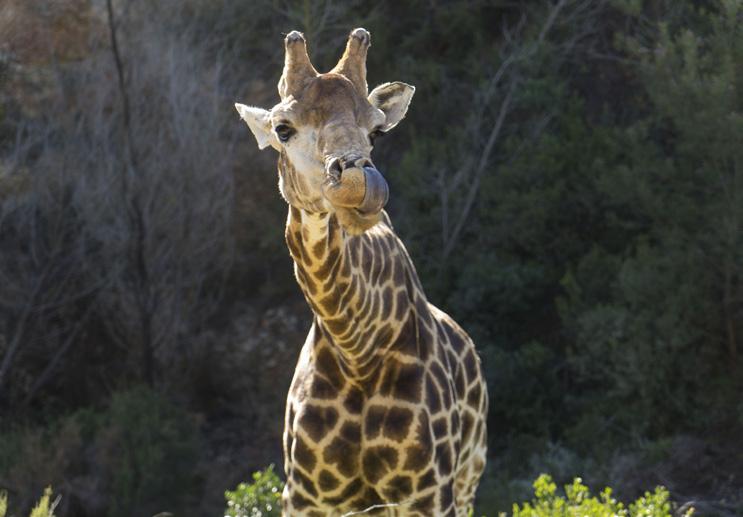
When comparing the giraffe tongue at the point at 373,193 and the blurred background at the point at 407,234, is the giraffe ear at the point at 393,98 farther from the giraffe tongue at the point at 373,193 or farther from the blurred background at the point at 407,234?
the blurred background at the point at 407,234

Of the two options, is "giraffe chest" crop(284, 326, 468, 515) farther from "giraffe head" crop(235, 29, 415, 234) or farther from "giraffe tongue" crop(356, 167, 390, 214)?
"giraffe tongue" crop(356, 167, 390, 214)

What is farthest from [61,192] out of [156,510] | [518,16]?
[518,16]

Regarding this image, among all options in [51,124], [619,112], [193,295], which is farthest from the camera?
[619,112]

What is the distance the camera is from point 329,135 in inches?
189

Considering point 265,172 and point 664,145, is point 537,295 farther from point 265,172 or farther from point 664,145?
point 265,172

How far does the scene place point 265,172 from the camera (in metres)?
15.4

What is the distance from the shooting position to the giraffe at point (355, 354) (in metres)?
5.10

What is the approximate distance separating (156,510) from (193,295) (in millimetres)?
3037

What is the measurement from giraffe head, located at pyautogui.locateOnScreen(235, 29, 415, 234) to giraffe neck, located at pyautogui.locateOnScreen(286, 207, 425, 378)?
0.19 metres

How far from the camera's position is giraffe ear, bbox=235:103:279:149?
17.4 ft

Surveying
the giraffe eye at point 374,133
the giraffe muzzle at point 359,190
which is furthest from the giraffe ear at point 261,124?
the giraffe muzzle at point 359,190

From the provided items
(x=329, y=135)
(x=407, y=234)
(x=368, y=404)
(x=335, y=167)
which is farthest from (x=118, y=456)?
(x=335, y=167)

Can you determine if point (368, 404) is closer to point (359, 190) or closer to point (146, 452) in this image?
point (359, 190)

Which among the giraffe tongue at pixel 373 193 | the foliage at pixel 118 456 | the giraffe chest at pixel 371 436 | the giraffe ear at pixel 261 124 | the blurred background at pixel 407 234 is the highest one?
the blurred background at pixel 407 234
